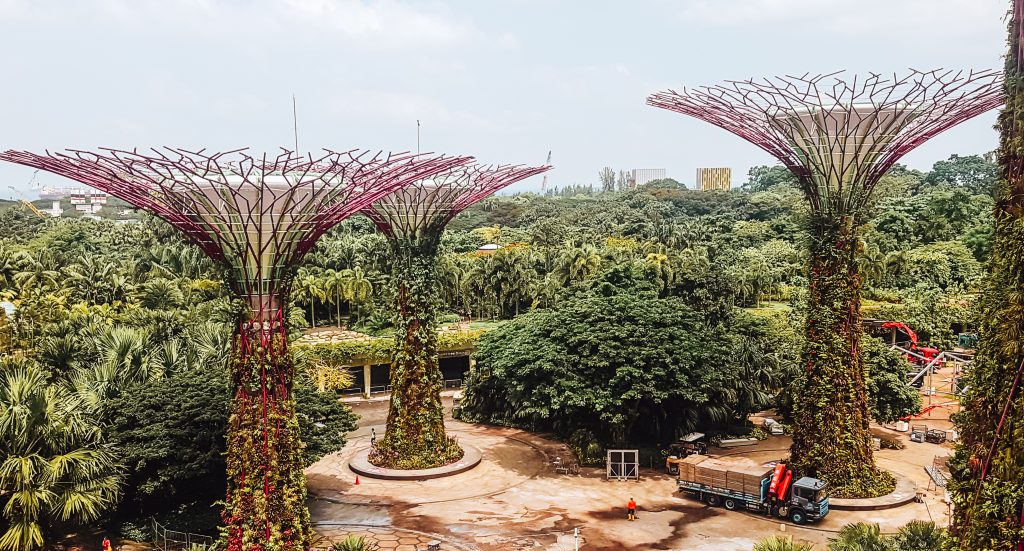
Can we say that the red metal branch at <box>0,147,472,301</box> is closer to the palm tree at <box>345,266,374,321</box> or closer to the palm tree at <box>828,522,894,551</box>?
the palm tree at <box>828,522,894,551</box>

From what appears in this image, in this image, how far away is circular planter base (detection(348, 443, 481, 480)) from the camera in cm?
2178

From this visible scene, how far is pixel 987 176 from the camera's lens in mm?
77250

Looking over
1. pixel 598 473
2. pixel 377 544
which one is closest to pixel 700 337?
pixel 598 473

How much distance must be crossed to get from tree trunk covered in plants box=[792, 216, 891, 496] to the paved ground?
1.11 meters

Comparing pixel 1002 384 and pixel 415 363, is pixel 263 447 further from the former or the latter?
pixel 1002 384

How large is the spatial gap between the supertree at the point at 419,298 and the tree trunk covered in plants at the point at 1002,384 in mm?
13201

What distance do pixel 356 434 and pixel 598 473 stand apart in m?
8.73

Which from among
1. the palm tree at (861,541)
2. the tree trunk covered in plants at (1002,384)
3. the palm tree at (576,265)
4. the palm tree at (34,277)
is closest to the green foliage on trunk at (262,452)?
the palm tree at (861,541)

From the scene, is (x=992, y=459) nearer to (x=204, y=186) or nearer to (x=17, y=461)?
(x=204, y=186)

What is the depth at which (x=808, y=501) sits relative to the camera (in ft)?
59.8

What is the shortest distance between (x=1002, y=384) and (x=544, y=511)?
11876 mm

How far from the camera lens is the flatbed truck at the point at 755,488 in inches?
721

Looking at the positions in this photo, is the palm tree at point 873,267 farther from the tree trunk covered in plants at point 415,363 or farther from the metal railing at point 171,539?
the metal railing at point 171,539

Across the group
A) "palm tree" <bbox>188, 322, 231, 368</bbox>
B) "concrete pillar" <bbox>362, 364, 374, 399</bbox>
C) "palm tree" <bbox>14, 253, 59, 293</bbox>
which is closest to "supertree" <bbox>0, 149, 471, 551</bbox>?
"palm tree" <bbox>188, 322, 231, 368</bbox>
